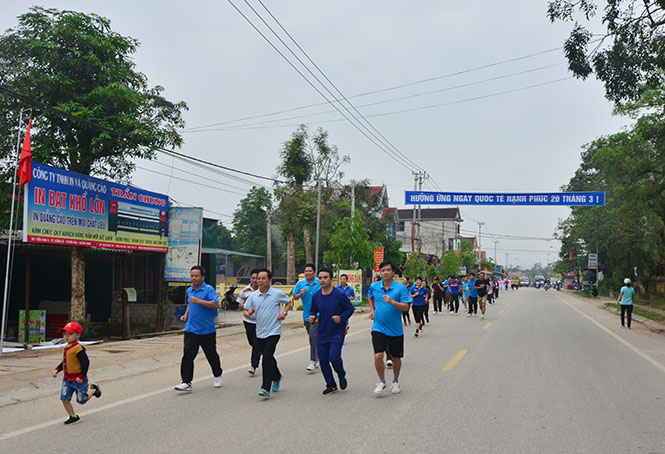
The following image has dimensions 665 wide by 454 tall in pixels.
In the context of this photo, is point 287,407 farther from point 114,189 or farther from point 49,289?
point 49,289

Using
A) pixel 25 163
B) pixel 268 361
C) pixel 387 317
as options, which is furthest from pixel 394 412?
pixel 25 163

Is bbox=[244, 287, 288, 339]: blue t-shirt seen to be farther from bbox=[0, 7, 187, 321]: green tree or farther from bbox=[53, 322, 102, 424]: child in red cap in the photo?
bbox=[0, 7, 187, 321]: green tree

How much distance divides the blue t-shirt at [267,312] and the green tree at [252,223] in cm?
5550

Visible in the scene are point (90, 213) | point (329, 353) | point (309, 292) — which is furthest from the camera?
point (90, 213)

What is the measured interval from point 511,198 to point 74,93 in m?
21.1

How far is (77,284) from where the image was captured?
1567 centimetres

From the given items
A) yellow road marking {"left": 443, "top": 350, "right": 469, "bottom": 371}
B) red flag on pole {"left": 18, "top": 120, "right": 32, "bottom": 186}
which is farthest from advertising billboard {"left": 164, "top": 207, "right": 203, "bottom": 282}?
yellow road marking {"left": 443, "top": 350, "right": 469, "bottom": 371}

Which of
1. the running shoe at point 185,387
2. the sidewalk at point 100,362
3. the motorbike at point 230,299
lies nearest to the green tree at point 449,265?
the motorbike at point 230,299

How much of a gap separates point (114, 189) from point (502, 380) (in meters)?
11.2

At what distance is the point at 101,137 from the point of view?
15.3 meters

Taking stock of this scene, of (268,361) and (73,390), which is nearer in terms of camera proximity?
(73,390)

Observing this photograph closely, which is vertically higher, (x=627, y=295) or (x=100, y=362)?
(x=627, y=295)

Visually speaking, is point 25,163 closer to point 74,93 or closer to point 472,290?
point 74,93

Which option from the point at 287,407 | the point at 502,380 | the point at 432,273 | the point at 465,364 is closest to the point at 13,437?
the point at 287,407
